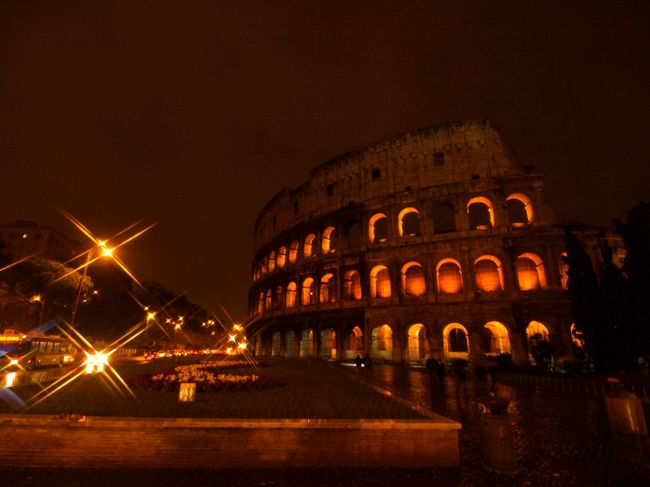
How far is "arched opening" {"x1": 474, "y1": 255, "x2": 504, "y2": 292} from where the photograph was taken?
993 inches

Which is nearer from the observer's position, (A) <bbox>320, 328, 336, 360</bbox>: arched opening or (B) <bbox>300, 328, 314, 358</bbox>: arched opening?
(A) <bbox>320, 328, 336, 360</bbox>: arched opening

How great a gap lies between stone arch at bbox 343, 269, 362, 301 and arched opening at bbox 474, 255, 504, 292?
9.27 metres

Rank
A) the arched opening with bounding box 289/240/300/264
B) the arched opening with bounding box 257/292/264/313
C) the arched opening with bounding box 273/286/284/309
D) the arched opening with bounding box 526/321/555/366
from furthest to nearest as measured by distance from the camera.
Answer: the arched opening with bounding box 257/292/264/313 < the arched opening with bounding box 289/240/300/264 < the arched opening with bounding box 273/286/284/309 < the arched opening with bounding box 526/321/555/366

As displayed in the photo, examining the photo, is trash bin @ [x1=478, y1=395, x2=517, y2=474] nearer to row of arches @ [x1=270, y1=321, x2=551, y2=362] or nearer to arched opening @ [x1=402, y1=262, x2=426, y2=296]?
row of arches @ [x1=270, y1=321, x2=551, y2=362]

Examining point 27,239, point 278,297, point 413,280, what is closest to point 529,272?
point 413,280

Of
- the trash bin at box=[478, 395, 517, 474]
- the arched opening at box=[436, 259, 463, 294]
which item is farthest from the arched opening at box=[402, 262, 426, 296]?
the trash bin at box=[478, 395, 517, 474]

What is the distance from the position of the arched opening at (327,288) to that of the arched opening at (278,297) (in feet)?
18.1

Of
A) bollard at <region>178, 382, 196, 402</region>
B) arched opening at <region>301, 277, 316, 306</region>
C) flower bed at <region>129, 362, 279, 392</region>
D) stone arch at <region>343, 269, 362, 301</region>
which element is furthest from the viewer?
arched opening at <region>301, 277, 316, 306</region>

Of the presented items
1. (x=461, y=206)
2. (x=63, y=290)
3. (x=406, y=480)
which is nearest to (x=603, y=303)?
(x=461, y=206)

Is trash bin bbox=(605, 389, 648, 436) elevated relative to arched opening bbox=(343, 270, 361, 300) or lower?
lower

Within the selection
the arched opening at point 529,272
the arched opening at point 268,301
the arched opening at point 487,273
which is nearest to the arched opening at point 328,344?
the arched opening at point 268,301

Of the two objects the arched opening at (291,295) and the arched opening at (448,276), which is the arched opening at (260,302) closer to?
the arched opening at (291,295)

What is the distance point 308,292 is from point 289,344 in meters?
6.04

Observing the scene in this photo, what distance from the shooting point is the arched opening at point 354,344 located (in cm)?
2825
